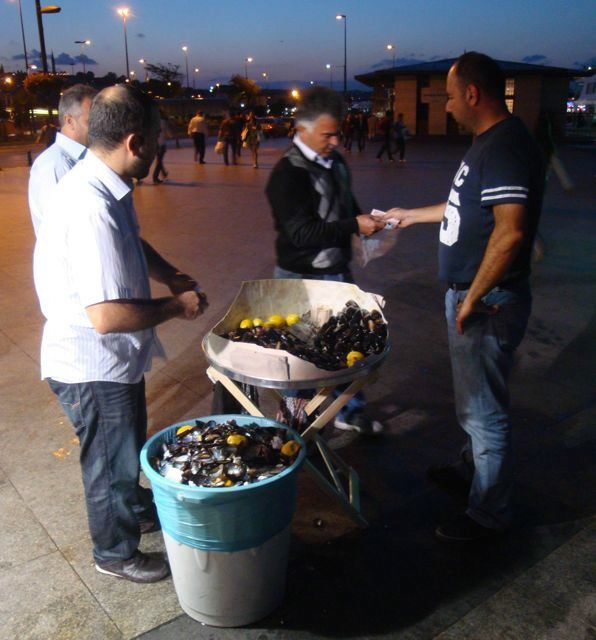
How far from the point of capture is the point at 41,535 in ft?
10.6

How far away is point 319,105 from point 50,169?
1.68 metres

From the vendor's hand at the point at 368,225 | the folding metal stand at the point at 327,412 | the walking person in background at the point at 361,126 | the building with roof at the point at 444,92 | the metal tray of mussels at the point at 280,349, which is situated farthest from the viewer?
the building with roof at the point at 444,92

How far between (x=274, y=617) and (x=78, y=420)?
1.18m

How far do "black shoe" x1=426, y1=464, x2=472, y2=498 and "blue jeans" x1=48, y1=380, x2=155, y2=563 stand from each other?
1.68 m

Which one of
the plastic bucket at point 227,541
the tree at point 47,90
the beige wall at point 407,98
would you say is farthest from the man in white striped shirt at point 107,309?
the beige wall at point 407,98

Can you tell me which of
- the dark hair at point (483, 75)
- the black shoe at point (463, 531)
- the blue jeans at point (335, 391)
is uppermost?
the dark hair at point (483, 75)

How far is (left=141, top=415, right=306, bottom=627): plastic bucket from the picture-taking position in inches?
89.7

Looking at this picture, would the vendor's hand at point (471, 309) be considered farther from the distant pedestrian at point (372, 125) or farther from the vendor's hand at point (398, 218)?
the distant pedestrian at point (372, 125)

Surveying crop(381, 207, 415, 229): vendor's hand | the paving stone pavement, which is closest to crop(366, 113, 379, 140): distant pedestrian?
the paving stone pavement

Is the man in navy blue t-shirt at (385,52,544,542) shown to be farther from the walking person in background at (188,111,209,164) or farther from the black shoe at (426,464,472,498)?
the walking person in background at (188,111,209,164)

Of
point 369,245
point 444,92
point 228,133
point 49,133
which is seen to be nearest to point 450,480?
point 369,245

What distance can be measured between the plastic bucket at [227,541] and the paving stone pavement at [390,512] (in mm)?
144

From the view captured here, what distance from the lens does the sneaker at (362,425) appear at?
4176mm

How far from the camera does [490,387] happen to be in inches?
118
